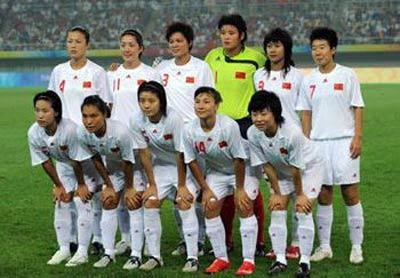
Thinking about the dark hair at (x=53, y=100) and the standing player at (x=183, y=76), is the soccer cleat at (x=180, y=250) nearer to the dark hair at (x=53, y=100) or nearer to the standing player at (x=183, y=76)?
the standing player at (x=183, y=76)

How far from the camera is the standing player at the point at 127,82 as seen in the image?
723cm

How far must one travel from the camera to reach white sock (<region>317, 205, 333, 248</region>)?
22.5 feet

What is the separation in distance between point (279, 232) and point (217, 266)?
573mm

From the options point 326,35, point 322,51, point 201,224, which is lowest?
point 201,224

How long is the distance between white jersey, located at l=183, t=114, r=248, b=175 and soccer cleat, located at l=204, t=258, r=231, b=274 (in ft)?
2.73

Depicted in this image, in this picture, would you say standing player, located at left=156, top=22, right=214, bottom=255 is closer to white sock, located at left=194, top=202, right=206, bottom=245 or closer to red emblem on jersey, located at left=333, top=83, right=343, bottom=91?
white sock, located at left=194, top=202, right=206, bottom=245

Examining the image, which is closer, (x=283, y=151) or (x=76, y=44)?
(x=283, y=151)

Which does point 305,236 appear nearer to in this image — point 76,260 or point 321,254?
point 321,254

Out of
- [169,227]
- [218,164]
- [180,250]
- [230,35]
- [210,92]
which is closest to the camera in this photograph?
[210,92]

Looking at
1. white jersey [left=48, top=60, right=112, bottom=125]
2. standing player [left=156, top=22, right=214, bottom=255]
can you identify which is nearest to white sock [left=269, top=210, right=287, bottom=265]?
standing player [left=156, top=22, right=214, bottom=255]

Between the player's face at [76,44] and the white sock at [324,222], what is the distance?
2.54 meters

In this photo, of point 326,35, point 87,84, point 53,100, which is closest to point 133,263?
point 53,100

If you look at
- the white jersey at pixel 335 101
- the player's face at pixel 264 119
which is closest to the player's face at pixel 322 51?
the white jersey at pixel 335 101

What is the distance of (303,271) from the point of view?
6.23 m
